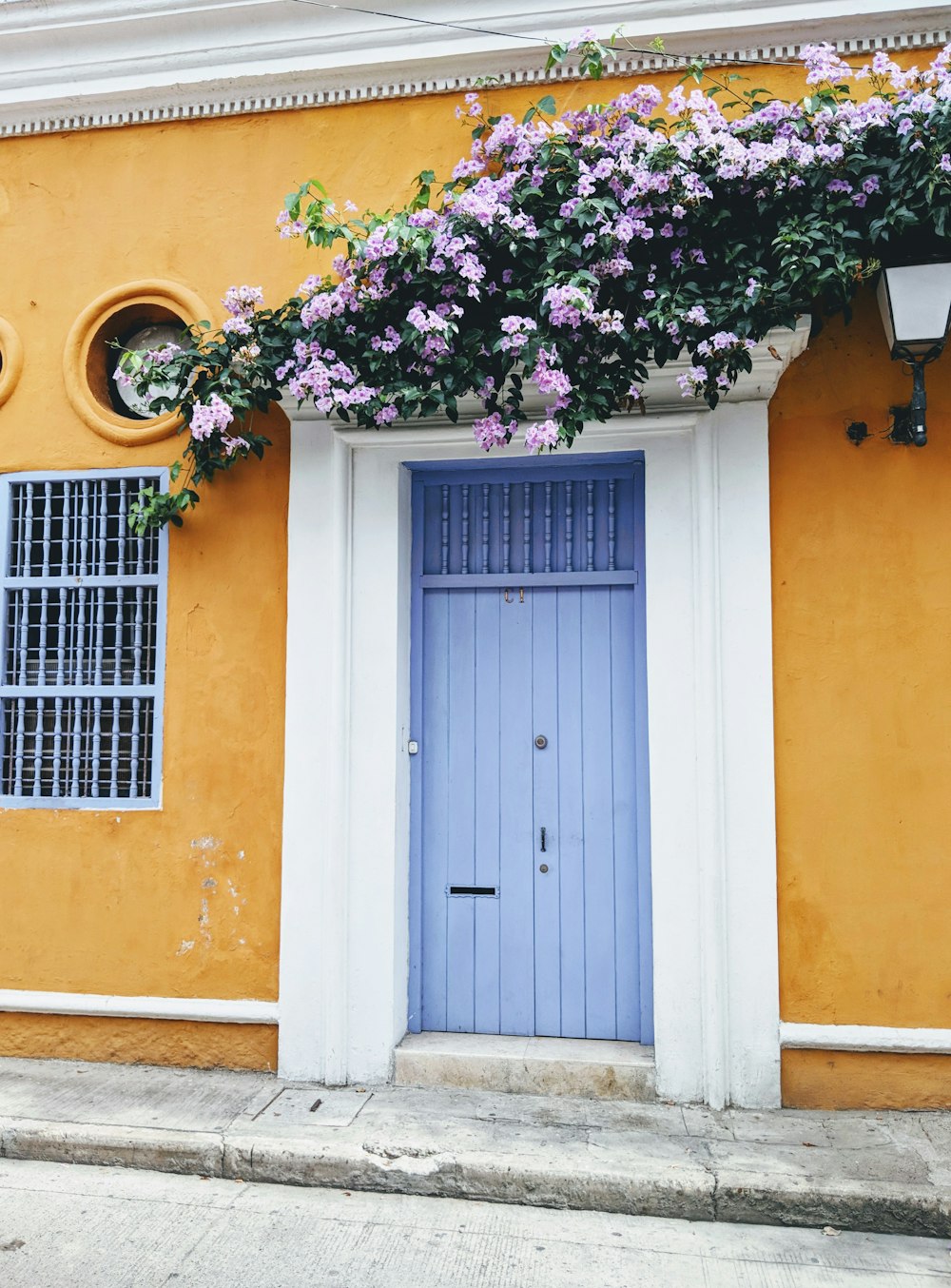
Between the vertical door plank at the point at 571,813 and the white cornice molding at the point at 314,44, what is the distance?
2557 mm

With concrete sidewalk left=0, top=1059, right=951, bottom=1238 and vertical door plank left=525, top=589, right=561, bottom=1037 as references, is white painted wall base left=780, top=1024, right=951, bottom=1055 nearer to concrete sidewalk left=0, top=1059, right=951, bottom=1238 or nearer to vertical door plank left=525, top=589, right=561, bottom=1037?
concrete sidewalk left=0, top=1059, right=951, bottom=1238

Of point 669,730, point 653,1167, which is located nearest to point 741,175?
point 669,730

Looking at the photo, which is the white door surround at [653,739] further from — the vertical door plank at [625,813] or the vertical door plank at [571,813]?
the vertical door plank at [571,813]

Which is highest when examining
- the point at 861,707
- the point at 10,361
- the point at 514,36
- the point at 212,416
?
the point at 514,36

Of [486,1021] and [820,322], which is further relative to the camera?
[486,1021]

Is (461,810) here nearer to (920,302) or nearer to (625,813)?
(625,813)

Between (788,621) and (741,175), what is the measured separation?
6.05 ft

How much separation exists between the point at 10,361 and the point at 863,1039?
508cm

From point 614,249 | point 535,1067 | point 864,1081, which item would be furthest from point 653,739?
point 614,249

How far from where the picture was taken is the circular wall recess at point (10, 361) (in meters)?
4.96

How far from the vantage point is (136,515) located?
460 centimetres

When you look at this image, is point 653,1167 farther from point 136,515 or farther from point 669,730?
point 136,515

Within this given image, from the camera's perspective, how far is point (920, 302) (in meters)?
3.93

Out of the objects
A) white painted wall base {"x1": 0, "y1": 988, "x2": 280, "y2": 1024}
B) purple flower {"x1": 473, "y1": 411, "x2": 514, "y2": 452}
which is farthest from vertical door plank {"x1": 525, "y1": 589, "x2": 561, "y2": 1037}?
white painted wall base {"x1": 0, "y1": 988, "x2": 280, "y2": 1024}
